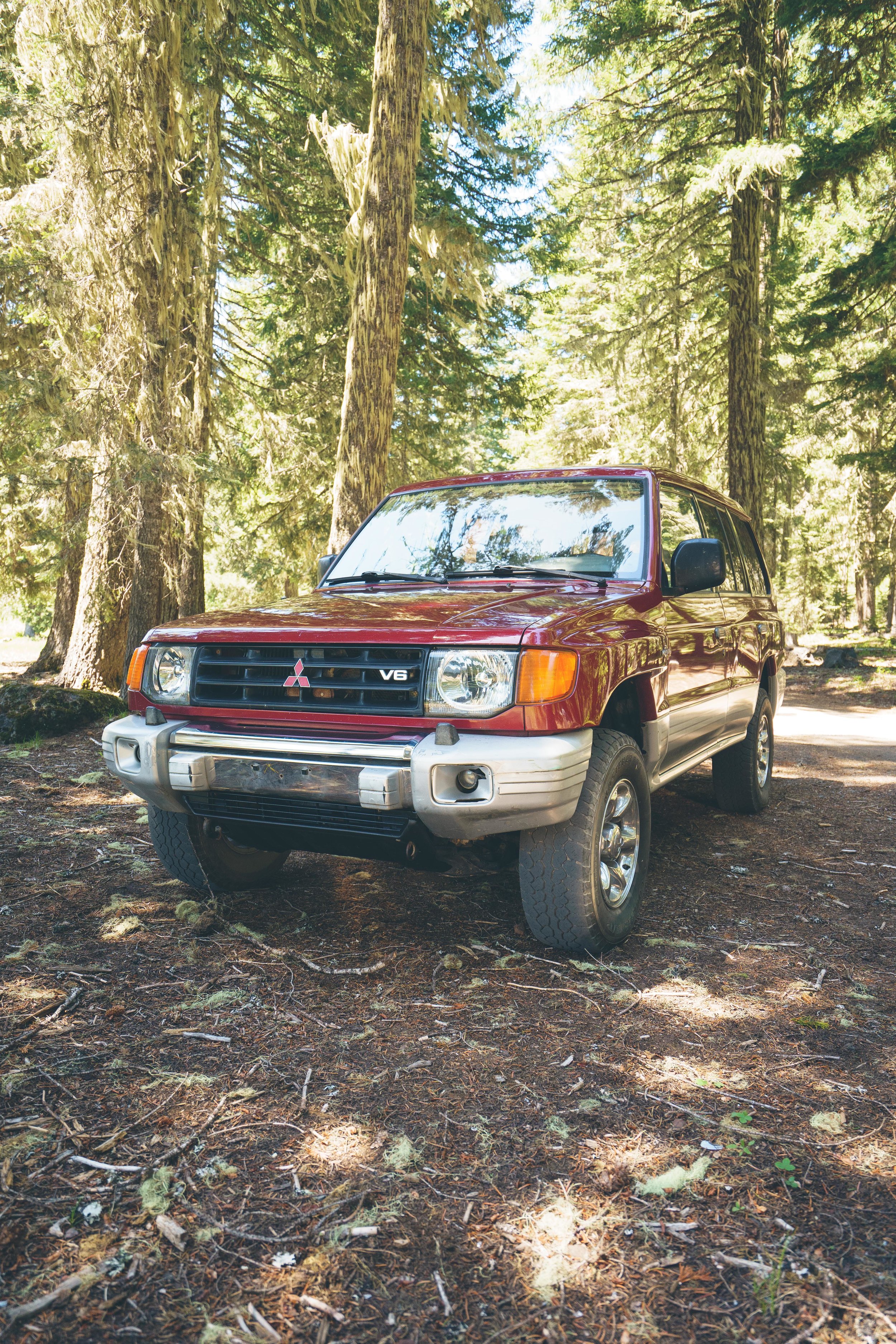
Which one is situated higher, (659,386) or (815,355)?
(815,355)

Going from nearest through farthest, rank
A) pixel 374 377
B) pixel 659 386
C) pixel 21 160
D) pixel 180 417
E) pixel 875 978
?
pixel 875 978
pixel 374 377
pixel 180 417
pixel 21 160
pixel 659 386

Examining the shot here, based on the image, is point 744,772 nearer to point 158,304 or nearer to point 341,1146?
point 341,1146

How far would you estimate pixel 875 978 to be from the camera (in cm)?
369

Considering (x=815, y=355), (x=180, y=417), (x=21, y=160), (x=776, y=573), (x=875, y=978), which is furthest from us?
(x=776, y=573)

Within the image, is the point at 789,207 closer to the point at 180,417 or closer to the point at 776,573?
the point at 180,417

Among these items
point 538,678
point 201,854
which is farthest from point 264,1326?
point 201,854

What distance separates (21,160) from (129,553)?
4123 millimetres

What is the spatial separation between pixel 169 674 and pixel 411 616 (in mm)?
1165

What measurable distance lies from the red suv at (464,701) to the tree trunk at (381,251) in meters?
2.95

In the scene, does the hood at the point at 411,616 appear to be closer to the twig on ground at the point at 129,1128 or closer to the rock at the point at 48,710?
the twig on ground at the point at 129,1128

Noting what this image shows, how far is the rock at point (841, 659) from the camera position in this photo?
17344 millimetres

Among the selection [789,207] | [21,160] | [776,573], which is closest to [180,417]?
[21,160]

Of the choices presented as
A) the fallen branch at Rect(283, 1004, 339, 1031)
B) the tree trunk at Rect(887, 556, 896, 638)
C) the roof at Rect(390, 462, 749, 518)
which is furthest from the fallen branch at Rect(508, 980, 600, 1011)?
the tree trunk at Rect(887, 556, 896, 638)

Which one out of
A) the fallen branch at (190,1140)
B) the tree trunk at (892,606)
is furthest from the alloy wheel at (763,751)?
the tree trunk at (892,606)
